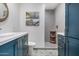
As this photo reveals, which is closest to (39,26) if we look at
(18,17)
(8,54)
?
(18,17)

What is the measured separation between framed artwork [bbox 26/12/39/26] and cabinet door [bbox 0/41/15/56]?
44 centimetres

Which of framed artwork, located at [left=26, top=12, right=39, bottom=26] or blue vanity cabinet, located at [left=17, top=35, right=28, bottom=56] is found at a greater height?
framed artwork, located at [left=26, top=12, right=39, bottom=26]

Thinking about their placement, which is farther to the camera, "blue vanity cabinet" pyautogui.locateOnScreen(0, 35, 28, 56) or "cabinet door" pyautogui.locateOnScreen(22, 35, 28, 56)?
"cabinet door" pyautogui.locateOnScreen(22, 35, 28, 56)

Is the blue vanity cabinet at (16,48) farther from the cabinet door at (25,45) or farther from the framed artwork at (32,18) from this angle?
the framed artwork at (32,18)

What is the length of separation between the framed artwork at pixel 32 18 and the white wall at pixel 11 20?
19 centimetres

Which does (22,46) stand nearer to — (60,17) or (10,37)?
(10,37)

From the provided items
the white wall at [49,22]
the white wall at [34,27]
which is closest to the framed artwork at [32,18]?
the white wall at [34,27]

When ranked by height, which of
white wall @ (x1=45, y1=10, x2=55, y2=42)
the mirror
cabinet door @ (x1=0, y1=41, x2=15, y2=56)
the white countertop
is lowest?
cabinet door @ (x1=0, y1=41, x2=15, y2=56)

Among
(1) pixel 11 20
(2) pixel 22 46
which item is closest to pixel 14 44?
(2) pixel 22 46

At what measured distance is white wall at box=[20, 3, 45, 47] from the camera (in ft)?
7.52

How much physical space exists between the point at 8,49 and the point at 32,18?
62cm

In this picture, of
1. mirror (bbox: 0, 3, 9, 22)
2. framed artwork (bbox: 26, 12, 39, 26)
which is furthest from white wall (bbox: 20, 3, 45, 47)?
mirror (bbox: 0, 3, 9, 22)

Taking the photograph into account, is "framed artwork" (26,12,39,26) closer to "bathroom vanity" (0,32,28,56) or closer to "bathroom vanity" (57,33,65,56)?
"bathroom vanity" (0,32,28,56)

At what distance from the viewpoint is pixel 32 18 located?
233 cm
